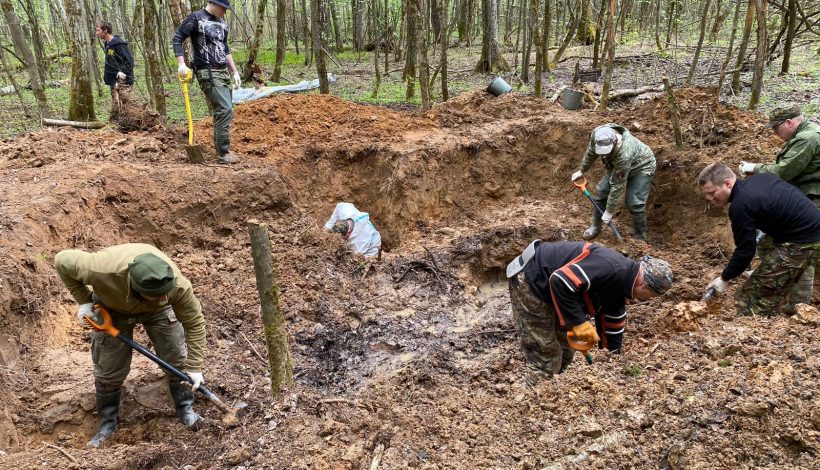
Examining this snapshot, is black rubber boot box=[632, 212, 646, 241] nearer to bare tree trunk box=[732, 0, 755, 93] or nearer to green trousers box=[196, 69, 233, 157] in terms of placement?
bare tree trunk box=[732, 0, 755, 93]

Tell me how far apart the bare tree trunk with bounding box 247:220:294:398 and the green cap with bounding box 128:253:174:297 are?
20.3 inches

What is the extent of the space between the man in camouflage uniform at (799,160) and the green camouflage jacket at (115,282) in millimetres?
4578

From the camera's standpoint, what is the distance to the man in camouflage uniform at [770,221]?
3.77 metres

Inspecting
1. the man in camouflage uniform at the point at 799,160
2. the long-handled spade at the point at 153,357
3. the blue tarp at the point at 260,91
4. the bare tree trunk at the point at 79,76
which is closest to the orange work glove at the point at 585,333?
the man in camouflage uniform at the point at 799,160

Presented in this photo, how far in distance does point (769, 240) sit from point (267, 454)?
417 centimetres

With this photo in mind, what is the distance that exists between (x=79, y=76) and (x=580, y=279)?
904 cm

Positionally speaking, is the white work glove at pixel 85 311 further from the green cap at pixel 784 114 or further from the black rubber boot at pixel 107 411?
the green cap at pixel 784 114

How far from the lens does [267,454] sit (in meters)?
2.86

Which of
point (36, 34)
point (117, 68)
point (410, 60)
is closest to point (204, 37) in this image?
point (117, 68)

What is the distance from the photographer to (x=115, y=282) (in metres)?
3.25

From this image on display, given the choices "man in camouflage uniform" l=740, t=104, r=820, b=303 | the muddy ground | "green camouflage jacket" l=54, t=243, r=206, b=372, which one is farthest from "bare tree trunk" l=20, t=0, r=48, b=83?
"man in camouflage uniform" l=740, t=104, r=820, b=303

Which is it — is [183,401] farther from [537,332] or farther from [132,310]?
[537,332]

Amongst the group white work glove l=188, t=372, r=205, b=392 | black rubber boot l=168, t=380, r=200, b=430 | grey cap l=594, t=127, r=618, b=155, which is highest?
grey cap l=594, t=127, r=618, b=155

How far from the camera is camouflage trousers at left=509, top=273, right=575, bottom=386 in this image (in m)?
3.59
